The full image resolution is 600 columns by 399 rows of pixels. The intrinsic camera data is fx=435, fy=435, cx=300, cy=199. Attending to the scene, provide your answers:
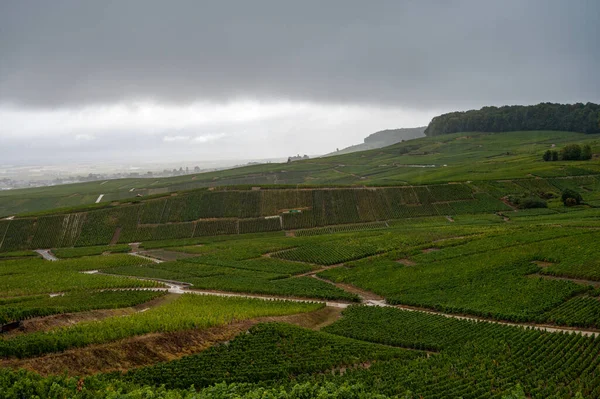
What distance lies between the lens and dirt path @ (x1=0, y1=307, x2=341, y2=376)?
27.6 meters

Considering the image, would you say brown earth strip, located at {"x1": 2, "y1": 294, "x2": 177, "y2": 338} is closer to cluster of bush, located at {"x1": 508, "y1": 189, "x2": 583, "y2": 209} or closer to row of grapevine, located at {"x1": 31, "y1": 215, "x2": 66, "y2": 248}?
row of grapevine, located at {"x1": 31, "y1": 215, "x2": 66, "y2": 248}

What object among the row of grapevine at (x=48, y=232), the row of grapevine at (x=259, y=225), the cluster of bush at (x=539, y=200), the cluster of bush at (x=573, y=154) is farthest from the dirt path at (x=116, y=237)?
the cluster of bush at (x=573, y=154)

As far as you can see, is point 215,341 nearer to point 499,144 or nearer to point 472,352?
point 472,352

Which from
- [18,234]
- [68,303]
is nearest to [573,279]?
[68,303]

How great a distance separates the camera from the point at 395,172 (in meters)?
161

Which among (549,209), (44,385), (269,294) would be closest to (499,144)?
(549,209)

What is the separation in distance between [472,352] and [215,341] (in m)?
18.9

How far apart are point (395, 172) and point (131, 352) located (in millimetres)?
140895

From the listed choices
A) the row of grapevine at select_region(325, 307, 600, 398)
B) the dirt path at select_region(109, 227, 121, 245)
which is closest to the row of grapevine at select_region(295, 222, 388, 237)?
the dirt path at select_region(109, 227, 121, 245)

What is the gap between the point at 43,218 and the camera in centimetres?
9856

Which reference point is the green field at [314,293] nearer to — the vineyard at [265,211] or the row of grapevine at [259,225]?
the vineyard at [265,211]

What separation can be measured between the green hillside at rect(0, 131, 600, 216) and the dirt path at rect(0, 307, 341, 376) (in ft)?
Result: 306

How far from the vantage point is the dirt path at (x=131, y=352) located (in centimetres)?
2762

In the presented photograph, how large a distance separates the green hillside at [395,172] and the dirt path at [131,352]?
93.1 m
